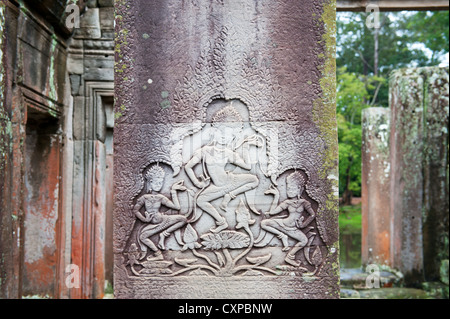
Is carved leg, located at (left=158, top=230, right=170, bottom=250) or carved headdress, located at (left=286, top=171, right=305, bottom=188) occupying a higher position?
carved headdress, located at (left=286, top=171, right=305, bottom=188)

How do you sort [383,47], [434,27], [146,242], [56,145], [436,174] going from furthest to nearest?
[383,47], [434,27], [436,174], [56,145], [146,242]

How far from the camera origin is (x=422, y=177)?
662 centimetres

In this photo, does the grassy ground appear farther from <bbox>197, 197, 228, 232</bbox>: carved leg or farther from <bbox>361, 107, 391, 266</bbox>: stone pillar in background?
<bbox>197, 197, 228, 232</bbox>: carved leg

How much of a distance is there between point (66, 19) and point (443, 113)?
5.81 metres

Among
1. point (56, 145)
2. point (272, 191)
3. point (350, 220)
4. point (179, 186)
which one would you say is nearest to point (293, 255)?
point (272, 191)

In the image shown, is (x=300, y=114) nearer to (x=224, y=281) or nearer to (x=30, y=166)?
(x=224, y=281)

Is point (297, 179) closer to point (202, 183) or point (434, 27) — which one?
point (202, 183)

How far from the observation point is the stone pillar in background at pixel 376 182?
758 centimetres

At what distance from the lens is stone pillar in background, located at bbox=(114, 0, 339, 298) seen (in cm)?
246

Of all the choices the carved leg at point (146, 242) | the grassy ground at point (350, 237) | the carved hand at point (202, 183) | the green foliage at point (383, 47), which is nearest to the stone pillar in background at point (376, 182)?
the grassy ground at point (350, 237)

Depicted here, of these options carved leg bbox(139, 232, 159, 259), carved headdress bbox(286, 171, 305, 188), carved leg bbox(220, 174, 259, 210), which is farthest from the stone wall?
carved leg bbox(139, 232, 159, 259)

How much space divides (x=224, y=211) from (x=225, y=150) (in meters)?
0.39

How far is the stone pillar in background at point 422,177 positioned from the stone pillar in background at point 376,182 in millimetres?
753

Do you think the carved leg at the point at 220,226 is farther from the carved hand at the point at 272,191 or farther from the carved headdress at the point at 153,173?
the carved headdress at the point at 153,173
